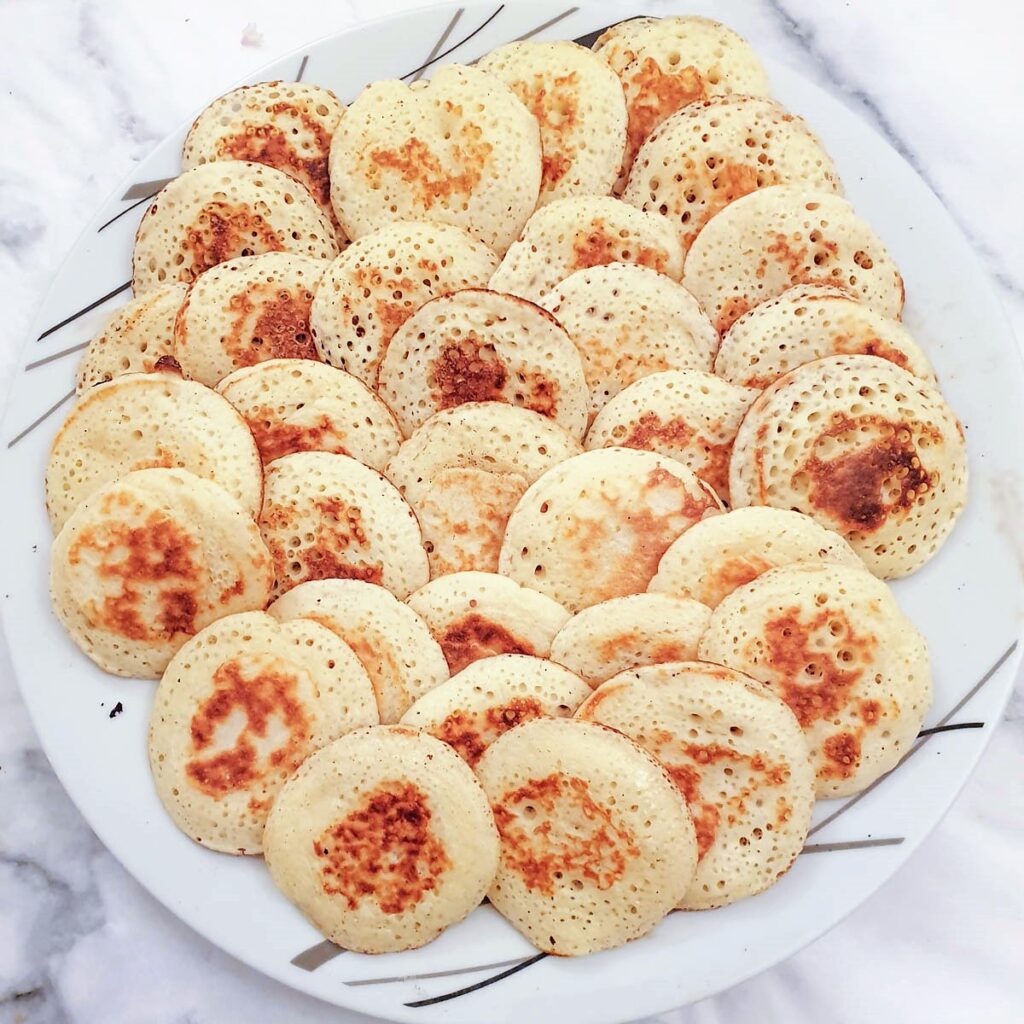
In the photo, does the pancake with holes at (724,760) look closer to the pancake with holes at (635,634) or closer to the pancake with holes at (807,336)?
the pancake with holes at (635,634)

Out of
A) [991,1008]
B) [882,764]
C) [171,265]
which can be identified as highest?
[171,265]

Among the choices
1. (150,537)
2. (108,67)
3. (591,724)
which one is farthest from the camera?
(108,67)

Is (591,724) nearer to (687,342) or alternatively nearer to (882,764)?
(882,764)

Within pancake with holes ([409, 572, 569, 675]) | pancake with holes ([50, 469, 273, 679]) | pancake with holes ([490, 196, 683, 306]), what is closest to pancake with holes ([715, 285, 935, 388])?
pancake with holes ([490, 196, 683, 306])

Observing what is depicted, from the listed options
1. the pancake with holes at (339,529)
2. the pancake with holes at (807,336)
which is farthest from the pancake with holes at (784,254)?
the pancake with holes at (339,529)

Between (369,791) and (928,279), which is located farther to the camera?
(928,279)

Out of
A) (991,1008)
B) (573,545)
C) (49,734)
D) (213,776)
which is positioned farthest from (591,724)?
(991,1008)

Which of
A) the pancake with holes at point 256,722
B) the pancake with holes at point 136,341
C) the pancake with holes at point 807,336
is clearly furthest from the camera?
the pancake with holes at point 136,341
